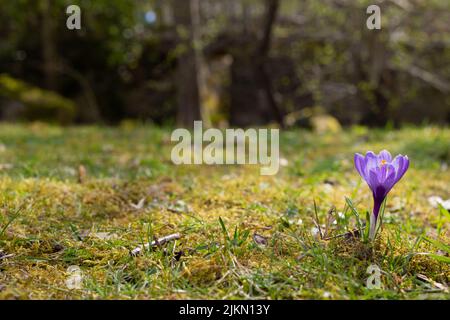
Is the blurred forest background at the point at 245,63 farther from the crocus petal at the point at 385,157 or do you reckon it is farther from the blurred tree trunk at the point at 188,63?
Result: the crocus petal at the point at 385,157

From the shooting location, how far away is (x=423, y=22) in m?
12.0

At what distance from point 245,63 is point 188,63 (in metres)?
5.14

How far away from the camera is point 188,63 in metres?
9.62

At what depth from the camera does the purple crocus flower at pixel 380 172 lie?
78.5 inches

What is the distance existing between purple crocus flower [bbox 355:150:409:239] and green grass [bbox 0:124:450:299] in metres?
0.21

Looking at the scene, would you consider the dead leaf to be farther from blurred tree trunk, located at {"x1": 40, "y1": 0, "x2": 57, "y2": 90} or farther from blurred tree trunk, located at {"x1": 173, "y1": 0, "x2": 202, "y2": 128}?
blurred tree trunk, located at {"x1": 40, "y1": 0, "x2": 57, "y2": 90}

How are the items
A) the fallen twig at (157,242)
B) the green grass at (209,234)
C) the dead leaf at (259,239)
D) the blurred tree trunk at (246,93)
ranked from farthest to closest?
the blurred tree trunk at (246,93) → the dead leaf at (259,239) → the fallen twig at (157,242) → the green grass at (209,234)

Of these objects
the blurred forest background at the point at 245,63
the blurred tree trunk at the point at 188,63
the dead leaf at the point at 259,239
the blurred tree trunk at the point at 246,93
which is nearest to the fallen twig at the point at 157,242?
the dead leaf at the point at 259,239

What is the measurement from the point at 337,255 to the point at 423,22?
11.4 m

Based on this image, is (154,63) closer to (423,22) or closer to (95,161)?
(423,22)

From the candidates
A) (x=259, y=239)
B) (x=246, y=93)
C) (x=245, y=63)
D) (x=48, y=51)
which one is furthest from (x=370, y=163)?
(x=245, y=63)

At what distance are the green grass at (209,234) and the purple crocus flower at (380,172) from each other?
209mm

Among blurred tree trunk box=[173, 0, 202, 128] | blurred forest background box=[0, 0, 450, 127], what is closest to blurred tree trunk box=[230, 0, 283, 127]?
blurred forest background box=[0, 0, 450, 127]

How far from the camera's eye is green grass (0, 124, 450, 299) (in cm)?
186
